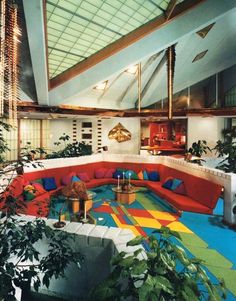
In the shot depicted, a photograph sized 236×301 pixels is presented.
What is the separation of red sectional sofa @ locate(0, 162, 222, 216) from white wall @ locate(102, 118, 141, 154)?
12.3 ft

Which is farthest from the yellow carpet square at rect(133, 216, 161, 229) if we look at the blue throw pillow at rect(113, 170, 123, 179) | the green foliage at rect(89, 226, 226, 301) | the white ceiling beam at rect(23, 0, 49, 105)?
the white ceiling beam at rect(23, 0, 49, 105)

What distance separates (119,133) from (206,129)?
15.1 ft

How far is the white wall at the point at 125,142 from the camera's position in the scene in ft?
41.8

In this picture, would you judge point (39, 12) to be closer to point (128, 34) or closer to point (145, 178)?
point (128, 34)

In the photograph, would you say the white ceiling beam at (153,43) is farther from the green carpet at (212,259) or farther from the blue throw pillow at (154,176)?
the green carpet at (212,259)

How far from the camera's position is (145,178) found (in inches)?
335

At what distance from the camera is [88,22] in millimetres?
5188

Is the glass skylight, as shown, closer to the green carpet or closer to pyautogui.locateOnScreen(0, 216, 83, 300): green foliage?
pyautogui.locateOnScreen(0, 216, 83, 300): green foliage

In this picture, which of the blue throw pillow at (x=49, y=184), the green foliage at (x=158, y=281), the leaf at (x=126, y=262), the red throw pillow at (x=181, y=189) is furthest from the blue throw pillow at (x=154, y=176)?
the leaf at (x=126, y=262)

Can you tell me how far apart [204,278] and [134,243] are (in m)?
0.45

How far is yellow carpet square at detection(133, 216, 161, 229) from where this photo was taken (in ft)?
16.9

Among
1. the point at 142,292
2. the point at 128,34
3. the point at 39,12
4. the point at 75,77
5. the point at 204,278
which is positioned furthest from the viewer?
the point at 75,77

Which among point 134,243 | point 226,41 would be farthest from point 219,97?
point 134,243

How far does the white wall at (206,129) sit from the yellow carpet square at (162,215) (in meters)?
7.09
